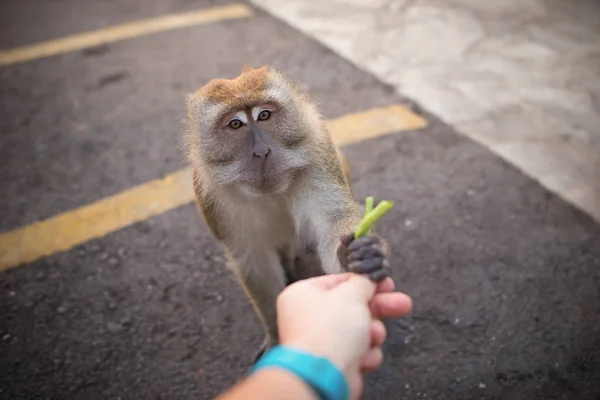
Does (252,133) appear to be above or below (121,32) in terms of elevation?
below

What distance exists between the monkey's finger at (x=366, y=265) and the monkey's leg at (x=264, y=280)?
780 mm

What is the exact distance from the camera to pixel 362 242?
1708 mm

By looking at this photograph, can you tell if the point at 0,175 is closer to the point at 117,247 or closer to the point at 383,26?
the point at 117,247

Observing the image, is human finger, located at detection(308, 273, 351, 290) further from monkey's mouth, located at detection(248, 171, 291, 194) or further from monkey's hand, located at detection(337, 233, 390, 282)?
monkey's mouth, located at detection(248, 171, 291, 194)

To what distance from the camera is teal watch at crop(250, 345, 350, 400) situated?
1.29 m

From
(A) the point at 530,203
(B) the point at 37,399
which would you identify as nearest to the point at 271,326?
(B) the point at 37,399

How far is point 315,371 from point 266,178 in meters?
0.83

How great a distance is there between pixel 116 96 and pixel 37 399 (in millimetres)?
2797

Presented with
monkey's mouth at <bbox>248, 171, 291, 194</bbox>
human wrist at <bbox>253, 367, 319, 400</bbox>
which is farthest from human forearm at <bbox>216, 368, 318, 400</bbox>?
monkey's mouth at <bbox>248, 171, 291, 194</bbox>

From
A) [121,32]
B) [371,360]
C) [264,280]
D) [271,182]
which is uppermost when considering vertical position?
[121,32]

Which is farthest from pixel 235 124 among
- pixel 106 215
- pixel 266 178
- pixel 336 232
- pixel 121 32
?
pixel 121 32

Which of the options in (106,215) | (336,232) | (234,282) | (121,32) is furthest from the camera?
(121,32)

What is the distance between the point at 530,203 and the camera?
125 inches

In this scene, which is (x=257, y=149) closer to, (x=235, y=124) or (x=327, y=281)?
(x=235, y=124)
